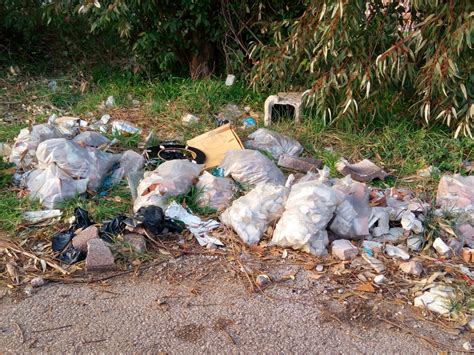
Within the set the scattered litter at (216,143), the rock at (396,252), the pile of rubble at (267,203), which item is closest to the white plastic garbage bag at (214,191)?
the pile of rubble at (267,203)

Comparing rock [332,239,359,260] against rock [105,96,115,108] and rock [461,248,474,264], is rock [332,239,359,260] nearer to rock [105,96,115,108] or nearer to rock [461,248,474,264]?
rock [461,248,474,264]

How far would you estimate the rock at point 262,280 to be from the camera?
3141 millimetres

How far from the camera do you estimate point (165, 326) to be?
2.78m

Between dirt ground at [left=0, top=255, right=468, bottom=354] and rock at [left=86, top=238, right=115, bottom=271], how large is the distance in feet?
0.37

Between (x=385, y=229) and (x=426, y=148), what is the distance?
1.45 meters

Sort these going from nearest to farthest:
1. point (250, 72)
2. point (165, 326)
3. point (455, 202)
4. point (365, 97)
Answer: point (165, 326), point (455, 202), point (365, 97), point (250, 72)

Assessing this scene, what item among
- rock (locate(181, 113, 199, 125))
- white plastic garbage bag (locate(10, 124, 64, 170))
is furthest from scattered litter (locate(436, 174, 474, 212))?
white plastic garbage bag (locate(10, 124, 64, 170))

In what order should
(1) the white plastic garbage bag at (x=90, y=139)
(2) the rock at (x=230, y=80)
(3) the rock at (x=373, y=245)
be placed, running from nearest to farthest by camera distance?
(3) the rock at (x=373, y=245) → (1) the white plastic garbage bag at (x=90, y=139) → (2) the rock at (x=230, y=80)

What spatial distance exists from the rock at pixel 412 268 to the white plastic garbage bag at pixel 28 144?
2.80m

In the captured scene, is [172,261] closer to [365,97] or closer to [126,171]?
[126,171]

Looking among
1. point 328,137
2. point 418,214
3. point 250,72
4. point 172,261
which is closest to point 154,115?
point 250,72

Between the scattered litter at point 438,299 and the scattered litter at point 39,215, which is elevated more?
the scattered litter at point 39,215

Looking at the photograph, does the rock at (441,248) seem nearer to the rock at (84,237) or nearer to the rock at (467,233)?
the rock at (467,233)

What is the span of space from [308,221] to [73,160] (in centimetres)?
174
